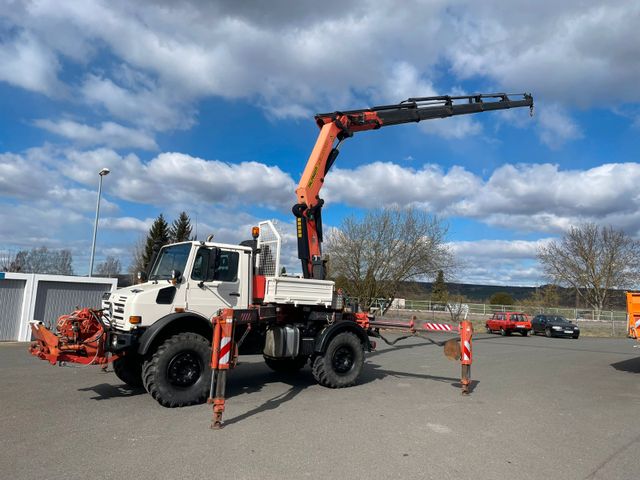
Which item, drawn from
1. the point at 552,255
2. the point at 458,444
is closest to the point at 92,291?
the point at 458,444

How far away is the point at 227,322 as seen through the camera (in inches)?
267

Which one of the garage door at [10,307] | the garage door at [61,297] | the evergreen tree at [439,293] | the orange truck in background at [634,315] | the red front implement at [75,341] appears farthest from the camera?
the evergreen tree at [439,293]

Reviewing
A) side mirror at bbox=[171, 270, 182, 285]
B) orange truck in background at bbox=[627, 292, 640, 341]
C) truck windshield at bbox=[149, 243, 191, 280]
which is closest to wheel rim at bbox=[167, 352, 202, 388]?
side mirror at bbox=[171, 270, 182, 285]

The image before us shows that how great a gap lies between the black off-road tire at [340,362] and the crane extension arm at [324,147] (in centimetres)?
160

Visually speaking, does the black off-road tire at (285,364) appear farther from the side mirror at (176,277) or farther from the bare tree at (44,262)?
the bare tree at (44,262)

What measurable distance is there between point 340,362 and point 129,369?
12.7 ft

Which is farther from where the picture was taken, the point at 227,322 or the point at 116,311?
the point at 116,311

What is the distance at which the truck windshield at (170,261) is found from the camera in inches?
330

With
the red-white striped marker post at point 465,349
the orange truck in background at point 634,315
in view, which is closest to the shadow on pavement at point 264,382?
the red-white striped marker post at point 465,349

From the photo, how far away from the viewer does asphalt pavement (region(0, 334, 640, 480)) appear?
15.9 feet

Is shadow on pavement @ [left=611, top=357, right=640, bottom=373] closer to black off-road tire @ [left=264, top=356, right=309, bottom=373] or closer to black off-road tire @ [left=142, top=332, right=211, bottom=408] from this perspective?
black off-road tire @ [left=264, top=356, right=309, bottom=373]

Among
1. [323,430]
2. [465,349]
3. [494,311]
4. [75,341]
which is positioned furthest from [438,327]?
[494,311]

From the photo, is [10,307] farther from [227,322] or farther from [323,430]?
[323,430]

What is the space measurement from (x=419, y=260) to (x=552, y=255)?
78.1 ft
